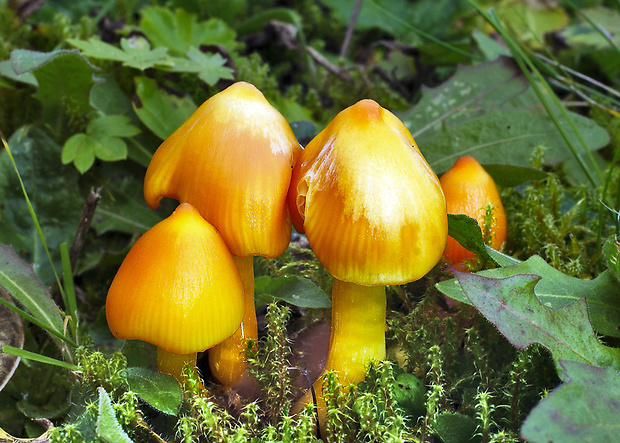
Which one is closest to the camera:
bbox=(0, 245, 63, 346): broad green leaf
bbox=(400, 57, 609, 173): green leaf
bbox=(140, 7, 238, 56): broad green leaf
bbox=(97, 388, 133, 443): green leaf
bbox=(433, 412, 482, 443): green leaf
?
bbox=(97, 388, 133, 443): green leaf

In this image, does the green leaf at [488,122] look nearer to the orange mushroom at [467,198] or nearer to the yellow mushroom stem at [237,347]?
the orange mushroom at [467,198]

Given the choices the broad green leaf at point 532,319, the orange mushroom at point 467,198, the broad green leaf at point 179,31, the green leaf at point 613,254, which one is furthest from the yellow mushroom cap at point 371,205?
the broad green leaf at point 179,31

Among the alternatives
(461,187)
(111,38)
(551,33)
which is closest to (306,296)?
(461,187)

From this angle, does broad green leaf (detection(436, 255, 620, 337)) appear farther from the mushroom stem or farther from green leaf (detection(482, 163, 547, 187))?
the mushroom stem

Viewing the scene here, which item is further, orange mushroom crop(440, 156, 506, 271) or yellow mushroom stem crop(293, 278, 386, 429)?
orange mushroom crop(440, 156, 506, 271)

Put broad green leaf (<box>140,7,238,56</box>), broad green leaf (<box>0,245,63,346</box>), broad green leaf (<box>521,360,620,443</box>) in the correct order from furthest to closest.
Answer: broad green leaf (<box>140,7,238,56</box>) < broad green leaf (<box>0,245,63,346</box>) < broad green leaf (<box>521,360,620,443</box>)

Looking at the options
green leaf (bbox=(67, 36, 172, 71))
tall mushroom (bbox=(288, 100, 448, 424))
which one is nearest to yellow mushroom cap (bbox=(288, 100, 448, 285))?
tall mushroom (bbox=(288, 100, 448, 424))

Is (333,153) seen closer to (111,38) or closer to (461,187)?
(461,187)

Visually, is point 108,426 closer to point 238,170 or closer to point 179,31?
point 238,170
